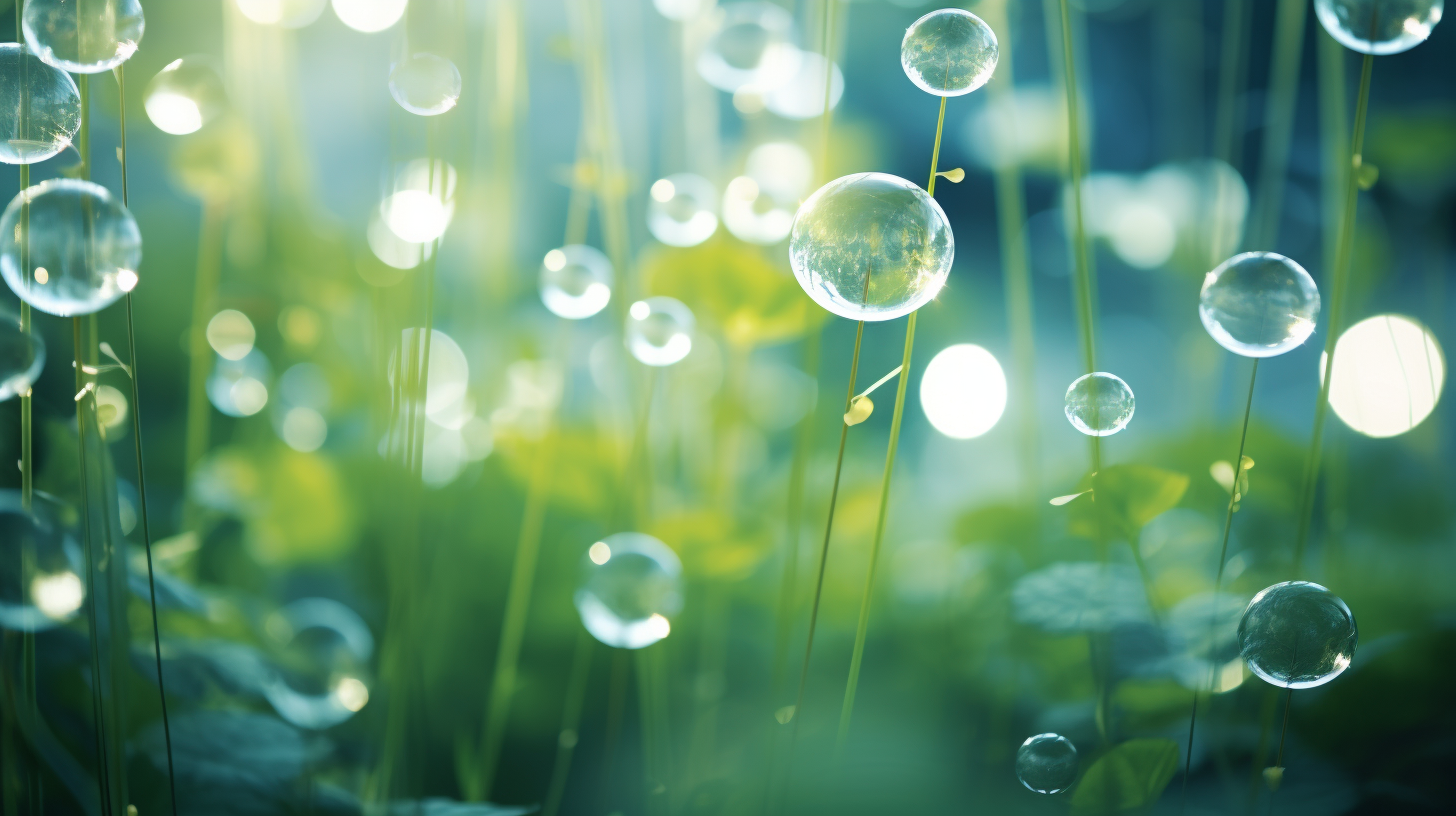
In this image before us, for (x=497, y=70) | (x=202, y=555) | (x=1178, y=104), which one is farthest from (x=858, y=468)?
(x=1178, y=104)

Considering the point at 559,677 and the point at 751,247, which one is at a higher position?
the point at 751,247

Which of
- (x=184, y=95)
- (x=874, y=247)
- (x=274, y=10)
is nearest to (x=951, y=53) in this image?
(x=874, y=247)

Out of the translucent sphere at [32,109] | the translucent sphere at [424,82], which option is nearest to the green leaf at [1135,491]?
the translucent sphere at [424,82]

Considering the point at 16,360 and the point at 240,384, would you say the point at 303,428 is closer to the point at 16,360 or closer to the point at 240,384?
the point at 240,384

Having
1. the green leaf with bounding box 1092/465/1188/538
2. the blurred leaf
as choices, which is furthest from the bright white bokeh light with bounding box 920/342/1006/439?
the green leaf with bounding box 1092/465/1188/538

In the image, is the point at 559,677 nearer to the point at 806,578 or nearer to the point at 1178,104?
the point at 806,578

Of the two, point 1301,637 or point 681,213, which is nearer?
point 1301,637

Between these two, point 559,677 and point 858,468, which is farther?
point 858,468

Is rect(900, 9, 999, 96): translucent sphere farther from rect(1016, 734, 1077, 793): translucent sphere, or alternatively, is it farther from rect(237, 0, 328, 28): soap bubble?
rect(237, 0, 328, 28): soap bubble
